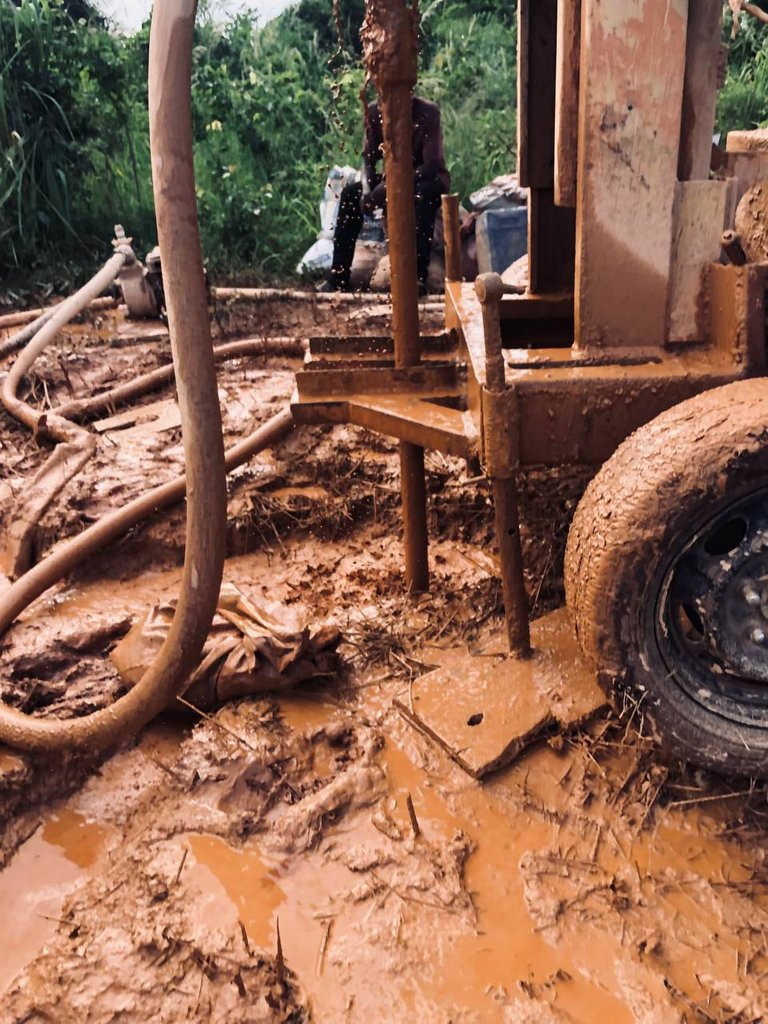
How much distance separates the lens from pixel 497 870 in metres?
1.99

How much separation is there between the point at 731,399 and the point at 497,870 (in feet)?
4.27

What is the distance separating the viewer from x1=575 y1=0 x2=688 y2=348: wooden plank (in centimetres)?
200

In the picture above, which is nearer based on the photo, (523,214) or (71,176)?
(523,214)

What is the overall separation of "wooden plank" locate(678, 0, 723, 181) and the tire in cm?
67

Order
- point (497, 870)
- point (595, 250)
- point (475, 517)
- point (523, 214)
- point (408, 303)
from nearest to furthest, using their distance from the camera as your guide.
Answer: point (497, 870) < point (595, 250) < point (408, 303) < point (475, 517) < point (523, 214)

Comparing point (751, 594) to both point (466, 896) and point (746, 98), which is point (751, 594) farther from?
point (746, 98)

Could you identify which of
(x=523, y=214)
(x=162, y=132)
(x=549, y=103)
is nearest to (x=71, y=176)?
(x=523, y=214)

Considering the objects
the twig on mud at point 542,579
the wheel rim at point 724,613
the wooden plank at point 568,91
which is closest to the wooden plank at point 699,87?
the wooden plank at point 568,91

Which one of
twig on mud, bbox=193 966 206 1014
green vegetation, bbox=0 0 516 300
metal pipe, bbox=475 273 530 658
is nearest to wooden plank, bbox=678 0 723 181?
metal pipe, bbox=475 273 530 658

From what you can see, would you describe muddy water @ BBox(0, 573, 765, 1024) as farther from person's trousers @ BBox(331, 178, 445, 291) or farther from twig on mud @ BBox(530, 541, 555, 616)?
person's trousers @ BBox(331, 178, 445, 291)

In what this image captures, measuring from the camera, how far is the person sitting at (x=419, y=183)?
628 cm

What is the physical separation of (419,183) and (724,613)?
208 inches

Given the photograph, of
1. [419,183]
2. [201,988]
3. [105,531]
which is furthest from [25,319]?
[201,988]

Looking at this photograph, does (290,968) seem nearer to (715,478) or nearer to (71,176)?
(715,478)
